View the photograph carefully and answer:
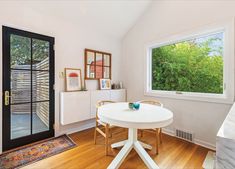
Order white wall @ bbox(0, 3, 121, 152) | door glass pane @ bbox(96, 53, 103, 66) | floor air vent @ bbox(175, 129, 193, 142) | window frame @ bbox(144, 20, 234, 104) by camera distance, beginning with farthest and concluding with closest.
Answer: door glass pane @ bbox(96, 53, 103, 66), floor air vent @ bbox(175, 129, 193, 142), white wall @ bbox(0, 3, 121, 152), window frame @ bbox(144, 20, 234, 104)

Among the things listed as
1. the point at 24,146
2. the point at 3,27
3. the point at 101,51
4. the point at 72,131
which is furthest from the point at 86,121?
the point at 3,27

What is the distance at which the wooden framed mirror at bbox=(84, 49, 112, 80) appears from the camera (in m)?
3.21

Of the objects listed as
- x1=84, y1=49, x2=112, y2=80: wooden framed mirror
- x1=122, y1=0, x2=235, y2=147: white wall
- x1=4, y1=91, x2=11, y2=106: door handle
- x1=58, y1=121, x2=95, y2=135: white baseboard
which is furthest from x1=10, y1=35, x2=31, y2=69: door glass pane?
x1=122, y1=0, x2=235, y2=147: white wall

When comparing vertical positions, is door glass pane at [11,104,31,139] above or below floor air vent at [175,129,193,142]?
above

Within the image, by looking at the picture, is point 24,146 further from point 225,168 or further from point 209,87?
point 209,87

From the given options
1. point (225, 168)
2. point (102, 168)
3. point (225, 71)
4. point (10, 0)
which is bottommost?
point (102, 168)

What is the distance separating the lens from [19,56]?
2.30 metres

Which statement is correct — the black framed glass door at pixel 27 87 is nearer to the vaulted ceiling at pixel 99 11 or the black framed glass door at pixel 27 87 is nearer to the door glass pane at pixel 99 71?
the vaulted ceiling at pixel 99 11

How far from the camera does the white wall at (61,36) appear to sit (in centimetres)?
224

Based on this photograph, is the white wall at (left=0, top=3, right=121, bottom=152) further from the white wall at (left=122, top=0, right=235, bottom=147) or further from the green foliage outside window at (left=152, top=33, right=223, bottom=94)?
the green foliage outside window at (left=152, top=33, right=223, bottom=94)

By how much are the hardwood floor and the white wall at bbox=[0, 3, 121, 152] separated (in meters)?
0.86

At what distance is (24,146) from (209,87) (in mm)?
3503

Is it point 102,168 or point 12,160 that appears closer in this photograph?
point 102,168

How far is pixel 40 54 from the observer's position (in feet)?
8.38
